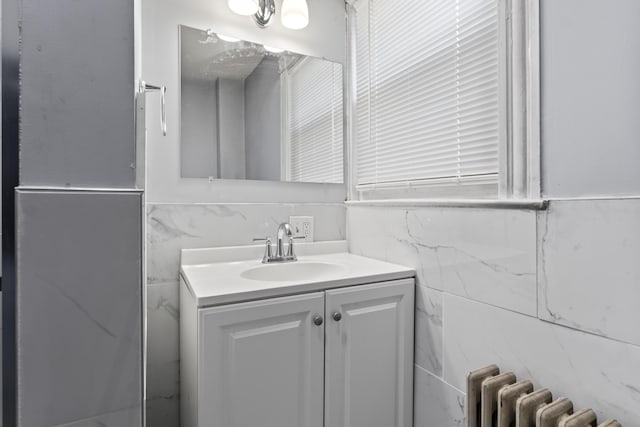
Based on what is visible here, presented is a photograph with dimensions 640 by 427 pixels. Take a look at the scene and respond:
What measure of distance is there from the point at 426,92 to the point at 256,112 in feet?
2.49

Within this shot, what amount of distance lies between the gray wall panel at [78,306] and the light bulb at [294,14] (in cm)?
149

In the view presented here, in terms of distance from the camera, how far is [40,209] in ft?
1.08

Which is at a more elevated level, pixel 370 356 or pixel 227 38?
pixel 227 38

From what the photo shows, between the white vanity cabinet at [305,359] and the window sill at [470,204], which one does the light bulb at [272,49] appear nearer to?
the window sill at [470,204]

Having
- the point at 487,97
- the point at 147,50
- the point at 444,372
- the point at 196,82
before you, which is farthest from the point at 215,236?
the point at 487,97

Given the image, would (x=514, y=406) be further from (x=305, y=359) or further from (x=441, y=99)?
(x=441, y=99)

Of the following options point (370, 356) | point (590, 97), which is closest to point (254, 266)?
point (370, 356)

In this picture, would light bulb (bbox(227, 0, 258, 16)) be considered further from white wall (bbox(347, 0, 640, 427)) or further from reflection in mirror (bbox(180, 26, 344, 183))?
white wall (bbox(347, 0, 640, 427))

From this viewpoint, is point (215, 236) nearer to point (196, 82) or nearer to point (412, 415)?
point (196, 82)

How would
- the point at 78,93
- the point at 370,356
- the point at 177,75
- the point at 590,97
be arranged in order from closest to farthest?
the point at 78,93 < the point at 590,97 < the point at 370,356 < the point at 177,75

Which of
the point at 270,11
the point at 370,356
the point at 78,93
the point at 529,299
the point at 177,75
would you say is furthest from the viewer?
the point at 270,11

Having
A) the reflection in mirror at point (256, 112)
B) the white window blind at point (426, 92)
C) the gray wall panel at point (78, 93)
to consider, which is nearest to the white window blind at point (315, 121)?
the reflection in mirror at point (256, 112)

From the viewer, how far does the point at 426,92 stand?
52.7 inches

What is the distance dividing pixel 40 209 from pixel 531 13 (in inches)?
46.2
